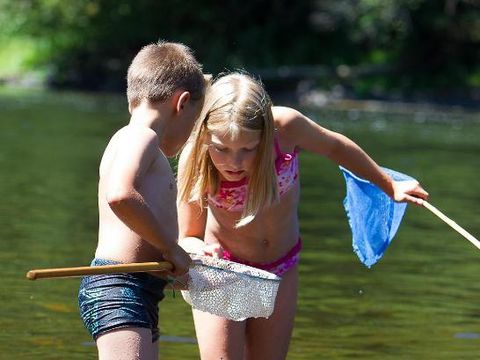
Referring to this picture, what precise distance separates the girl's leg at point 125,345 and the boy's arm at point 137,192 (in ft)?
0.83

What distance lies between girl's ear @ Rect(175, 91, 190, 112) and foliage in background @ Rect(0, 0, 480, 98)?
3308 cm

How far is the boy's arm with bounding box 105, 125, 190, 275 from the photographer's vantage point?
13.8ft

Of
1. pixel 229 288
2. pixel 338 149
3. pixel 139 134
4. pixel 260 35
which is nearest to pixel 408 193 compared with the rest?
pixel 338 149

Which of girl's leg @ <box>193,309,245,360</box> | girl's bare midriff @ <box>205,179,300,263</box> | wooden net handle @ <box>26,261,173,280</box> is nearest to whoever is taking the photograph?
wooden net handle @ <box>26,261,173,280</box>

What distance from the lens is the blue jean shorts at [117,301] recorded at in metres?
4.32

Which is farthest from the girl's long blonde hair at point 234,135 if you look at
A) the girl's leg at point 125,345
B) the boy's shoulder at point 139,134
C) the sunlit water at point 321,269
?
the sunlit water at point 321,269

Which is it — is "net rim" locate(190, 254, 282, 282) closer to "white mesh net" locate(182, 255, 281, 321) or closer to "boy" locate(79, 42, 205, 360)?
"white mesh net" locate(182, 255, 281, 321)

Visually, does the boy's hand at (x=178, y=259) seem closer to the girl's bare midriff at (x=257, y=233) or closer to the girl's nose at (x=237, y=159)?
the girl's nose at (x=237, y=159)

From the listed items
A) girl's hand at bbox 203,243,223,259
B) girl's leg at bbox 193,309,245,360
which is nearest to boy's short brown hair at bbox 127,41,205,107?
girl's hand at bbox 203,243,223,259

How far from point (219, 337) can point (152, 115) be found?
116 cm

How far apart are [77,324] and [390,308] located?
2.10 metres

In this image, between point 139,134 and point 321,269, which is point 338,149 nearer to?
point 139,134

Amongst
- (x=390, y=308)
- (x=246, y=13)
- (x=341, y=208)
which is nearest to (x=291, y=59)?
(x=246, y=13)

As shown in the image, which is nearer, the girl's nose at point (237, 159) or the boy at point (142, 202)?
the boy at point (142, 202)
